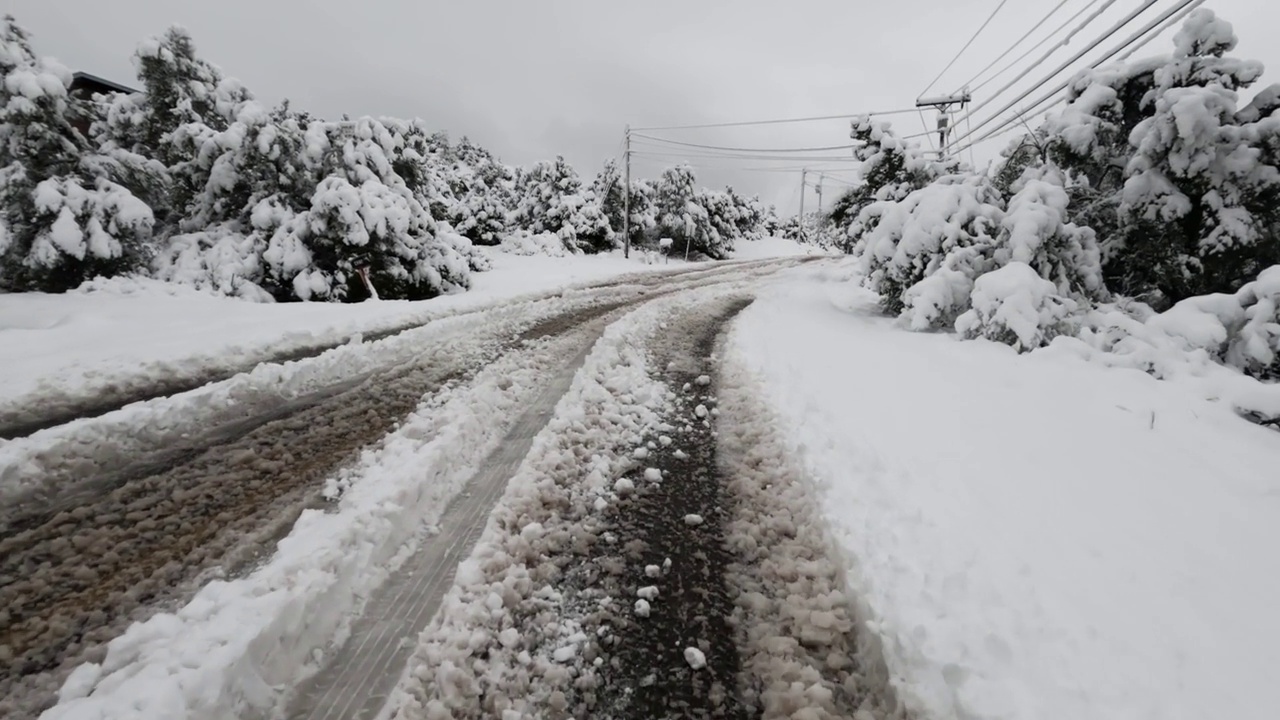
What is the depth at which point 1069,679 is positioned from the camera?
72.2 inches

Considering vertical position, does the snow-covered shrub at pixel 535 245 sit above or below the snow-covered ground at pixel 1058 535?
above

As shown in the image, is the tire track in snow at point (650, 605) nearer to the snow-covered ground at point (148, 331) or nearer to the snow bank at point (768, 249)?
the snow-covered ground at point (148, 331)

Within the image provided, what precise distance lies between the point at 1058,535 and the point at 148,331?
9.76m

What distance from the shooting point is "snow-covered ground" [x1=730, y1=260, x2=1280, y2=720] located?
1843 millimetres

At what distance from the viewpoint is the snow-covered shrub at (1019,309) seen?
249 inches

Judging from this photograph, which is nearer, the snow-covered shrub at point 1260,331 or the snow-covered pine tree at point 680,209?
the snow-covered shrub at point 1260,331

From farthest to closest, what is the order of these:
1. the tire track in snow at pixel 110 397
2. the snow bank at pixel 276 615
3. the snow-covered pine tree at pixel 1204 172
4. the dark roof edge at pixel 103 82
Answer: the dark roof edge at pixel 103 82, the snow-covered pine tree at pixel 1204 172, the tire track in snow at pixel 110 397, the snow bank at pixel 276 615

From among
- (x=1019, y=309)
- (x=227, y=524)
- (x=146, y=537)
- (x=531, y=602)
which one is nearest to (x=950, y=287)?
(x=1019, y=309)

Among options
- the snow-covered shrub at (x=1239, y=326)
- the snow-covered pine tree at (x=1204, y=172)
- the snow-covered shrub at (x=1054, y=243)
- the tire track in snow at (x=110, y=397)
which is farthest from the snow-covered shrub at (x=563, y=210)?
the snow-covered shrub at (x=1239, y=326)

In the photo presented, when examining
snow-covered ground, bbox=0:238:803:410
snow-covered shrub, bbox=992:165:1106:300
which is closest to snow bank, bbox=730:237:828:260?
snow-covered shrub, bbox=992:165:1106:300

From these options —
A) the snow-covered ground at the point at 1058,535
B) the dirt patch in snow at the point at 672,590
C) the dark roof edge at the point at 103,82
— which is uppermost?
the dark roof edge at the point at 103,82

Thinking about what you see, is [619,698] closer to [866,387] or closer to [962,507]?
[962,507]

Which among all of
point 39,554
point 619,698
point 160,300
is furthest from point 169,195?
point 619,698

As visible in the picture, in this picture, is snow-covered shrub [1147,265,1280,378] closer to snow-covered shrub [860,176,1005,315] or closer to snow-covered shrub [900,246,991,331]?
snow-covered shrub [900,246,991,331]
